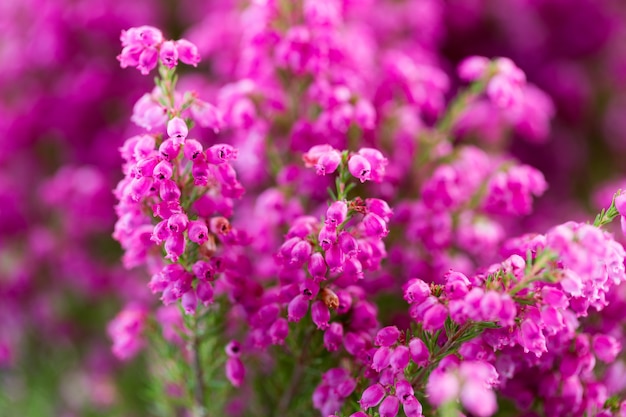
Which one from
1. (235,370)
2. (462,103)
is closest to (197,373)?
(235,370)

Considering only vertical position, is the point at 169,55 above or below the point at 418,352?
above

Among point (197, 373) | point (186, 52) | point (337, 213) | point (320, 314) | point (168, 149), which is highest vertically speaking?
point (186, 52)

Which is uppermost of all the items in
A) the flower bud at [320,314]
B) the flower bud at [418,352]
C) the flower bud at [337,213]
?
the flower bud at [337,213]

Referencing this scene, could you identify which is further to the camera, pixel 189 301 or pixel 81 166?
pixel 81 166

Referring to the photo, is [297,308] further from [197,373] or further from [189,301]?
[197,373]

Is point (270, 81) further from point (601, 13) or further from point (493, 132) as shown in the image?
point (601, 13)

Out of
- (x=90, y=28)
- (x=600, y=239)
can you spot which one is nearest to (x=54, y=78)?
(x=90, y=28)

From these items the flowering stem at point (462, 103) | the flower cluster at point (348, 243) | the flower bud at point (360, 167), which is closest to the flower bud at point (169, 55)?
the flower cluster at point (348, 243)

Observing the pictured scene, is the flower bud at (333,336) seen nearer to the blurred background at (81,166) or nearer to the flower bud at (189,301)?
the flower bud at (189,301)

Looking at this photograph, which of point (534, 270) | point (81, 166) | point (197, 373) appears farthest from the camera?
point (81, 166)
